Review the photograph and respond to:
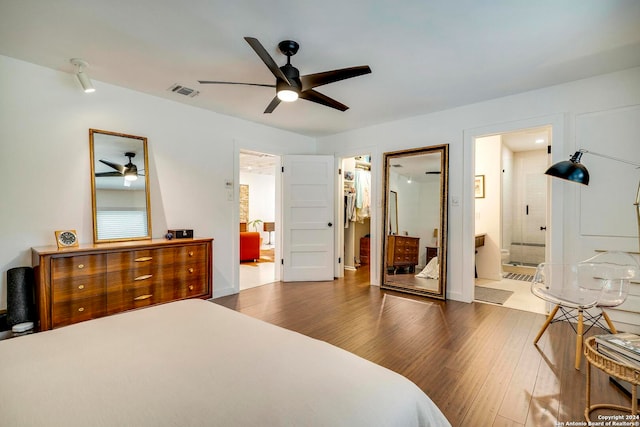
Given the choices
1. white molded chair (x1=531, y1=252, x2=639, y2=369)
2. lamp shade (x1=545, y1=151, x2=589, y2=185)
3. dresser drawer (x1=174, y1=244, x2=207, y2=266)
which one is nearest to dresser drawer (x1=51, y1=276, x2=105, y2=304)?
dresser drawer (x1=174, y1=244, x2=207, y2=266)

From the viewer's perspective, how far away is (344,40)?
2.37 metres

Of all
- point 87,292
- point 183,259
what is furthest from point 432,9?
point 87,292

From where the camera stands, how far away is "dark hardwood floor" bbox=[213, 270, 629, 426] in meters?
1.82

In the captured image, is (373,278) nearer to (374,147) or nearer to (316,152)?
(374,147)

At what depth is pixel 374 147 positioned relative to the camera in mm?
4742

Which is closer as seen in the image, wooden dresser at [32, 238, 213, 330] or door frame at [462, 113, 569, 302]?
wooden dresser at [32, 238, 213, 330]

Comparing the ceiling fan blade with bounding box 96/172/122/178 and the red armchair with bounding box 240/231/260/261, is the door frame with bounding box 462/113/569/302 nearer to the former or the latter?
the ceiling fan blade with bounding box 96/172/122/178

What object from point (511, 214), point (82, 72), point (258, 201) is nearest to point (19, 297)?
point (82, 72)

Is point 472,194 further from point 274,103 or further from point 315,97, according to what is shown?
point 274,103

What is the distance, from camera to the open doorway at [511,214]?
4420mm

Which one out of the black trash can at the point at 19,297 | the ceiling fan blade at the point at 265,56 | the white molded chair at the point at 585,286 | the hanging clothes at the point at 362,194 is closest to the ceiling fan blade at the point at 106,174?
the black trash can at the point at 19,297

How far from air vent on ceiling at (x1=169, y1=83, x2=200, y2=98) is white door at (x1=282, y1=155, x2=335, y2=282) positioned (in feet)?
5.98

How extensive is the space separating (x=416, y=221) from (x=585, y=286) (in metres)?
2.10

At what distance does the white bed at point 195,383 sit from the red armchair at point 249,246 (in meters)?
5.35
